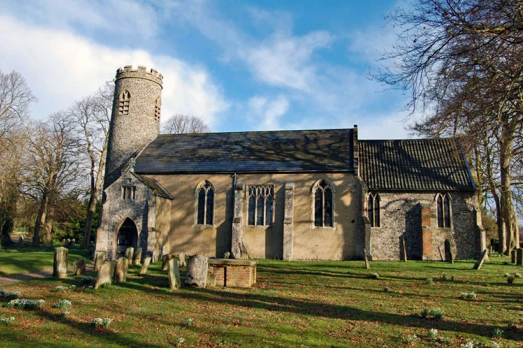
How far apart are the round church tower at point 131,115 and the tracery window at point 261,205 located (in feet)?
31.6

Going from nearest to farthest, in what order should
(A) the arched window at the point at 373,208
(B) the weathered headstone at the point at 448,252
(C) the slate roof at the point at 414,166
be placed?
1. (B) the weathered headstone at the point at 448,252
2. (C) the slate roof at the point at 414,166
3. (A) the arched window at the point at 373,208

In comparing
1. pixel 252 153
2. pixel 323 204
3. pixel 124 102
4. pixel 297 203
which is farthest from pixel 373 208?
pixel 124 102

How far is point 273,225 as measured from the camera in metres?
24.9

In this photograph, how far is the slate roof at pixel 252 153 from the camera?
25.5 metres

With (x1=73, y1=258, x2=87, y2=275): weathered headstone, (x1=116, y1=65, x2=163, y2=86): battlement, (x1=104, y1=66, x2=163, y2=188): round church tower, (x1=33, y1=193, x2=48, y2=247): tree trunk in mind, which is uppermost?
(x1=116, y1=65, x2=163, y2=86): battlement

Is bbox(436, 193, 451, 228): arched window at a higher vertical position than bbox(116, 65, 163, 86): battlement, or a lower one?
lower

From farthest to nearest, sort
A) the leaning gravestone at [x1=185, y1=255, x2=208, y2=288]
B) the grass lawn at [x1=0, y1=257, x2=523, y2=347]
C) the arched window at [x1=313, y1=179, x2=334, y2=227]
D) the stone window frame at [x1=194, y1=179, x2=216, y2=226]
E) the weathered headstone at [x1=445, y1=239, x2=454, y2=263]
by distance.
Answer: the stone window frame at [x1=194, y1=179, x2=216, y2=226] < the arched window at [x1=313, y1=179, x2=334, y2=227] < the weathered headstone at [x1=445, y1=239, x2=454, y2=263] < the leaning gravestone at [x1=185, y1=255, x2=208, y2=288] < the grass lawn at [x1=0, y1=257, x2=523, y2=347]

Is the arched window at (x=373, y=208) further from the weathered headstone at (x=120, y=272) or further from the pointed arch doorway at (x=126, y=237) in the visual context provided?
the weathered headstone at (x=120, y=272)

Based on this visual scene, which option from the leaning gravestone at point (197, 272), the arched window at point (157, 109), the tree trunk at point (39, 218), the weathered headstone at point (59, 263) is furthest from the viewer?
A: the tree trunk at point (39, 218)

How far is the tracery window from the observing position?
2516 centimetres

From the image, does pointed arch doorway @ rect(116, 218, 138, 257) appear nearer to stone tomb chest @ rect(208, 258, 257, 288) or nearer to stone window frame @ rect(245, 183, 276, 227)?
stone window frame @ rect(245, 183, 276, 227)

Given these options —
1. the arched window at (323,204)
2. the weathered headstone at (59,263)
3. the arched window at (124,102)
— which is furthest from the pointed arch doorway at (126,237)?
the arched window at (323,204)

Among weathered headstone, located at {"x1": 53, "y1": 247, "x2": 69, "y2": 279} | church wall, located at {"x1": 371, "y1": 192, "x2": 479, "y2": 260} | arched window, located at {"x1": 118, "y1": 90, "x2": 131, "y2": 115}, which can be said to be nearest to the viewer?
weathered headstone, located at {"x1": 53, "y1": 247, "x2": 69, "y2": 279}

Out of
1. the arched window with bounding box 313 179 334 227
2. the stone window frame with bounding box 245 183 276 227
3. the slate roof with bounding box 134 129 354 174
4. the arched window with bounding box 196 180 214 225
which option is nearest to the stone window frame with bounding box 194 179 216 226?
the arched window with bounding box 196 180 214 225
